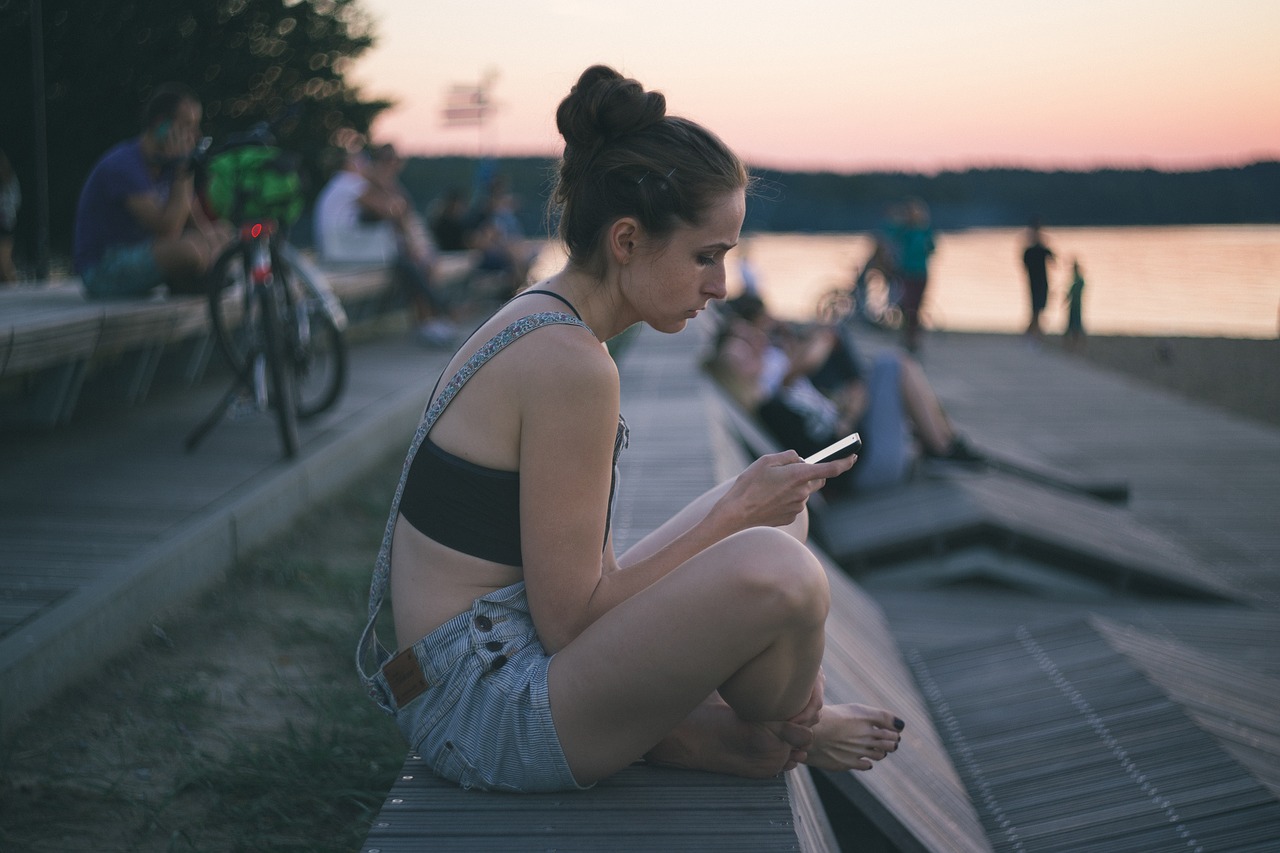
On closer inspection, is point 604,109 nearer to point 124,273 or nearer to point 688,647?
point 688,647

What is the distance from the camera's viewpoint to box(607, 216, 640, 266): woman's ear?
206 cm

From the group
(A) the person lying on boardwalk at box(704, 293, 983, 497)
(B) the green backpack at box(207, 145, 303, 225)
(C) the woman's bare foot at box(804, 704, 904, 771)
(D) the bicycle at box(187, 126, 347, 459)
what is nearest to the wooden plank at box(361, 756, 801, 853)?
(C) the woman's bare foot at box(804, 704, 904, 771)

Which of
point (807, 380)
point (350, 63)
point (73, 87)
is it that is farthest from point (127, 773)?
point (350, 63)

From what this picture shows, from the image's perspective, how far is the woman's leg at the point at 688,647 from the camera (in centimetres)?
193

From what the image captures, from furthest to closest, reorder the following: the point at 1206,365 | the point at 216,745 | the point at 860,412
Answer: the point at 1206,365, the point at 860,412, the point at 216,745

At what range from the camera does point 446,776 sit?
2148 millimetres

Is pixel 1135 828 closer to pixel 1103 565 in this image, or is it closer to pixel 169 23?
pixel 1103 565

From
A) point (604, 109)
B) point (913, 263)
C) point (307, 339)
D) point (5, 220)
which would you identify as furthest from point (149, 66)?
point (604, 109)

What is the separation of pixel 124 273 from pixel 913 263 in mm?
14816

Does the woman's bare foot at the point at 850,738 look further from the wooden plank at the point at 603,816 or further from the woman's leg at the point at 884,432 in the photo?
the woman's leg at the point at 884,432

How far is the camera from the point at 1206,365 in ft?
50.7

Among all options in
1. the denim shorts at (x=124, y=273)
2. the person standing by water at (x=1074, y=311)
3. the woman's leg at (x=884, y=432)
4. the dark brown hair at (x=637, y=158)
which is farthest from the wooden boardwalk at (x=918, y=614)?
the person standing by water at (x=1074, y=311)

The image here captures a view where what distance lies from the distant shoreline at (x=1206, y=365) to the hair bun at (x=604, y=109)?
1062 cm

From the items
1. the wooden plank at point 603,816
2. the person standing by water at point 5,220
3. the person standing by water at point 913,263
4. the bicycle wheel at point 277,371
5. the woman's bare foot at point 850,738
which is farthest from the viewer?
the person standing by water at point 913,263
